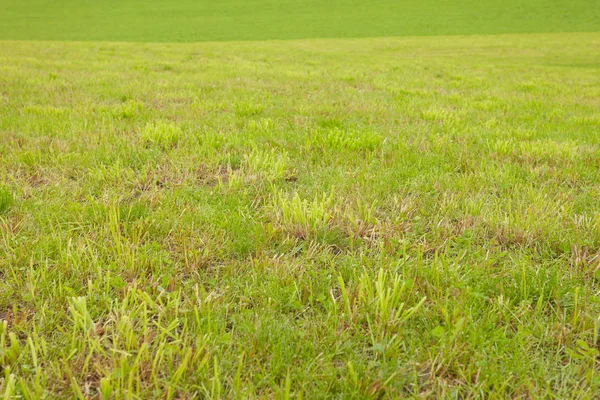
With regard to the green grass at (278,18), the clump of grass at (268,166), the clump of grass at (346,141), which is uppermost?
the green grass at (278,18)

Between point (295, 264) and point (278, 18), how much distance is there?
5872 centimetres

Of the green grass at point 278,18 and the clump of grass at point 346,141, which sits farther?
the green grass at point 278,18

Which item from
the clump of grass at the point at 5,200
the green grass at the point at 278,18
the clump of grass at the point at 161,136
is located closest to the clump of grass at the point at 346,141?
the clump of grass at the point at 161,136

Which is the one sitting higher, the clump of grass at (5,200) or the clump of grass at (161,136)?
the clump of grass at (161,136)

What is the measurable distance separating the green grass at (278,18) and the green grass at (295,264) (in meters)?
43.4

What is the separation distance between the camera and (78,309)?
6.27ft

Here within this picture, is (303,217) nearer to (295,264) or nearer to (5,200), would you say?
(295,264)

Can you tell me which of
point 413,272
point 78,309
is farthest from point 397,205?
point 78,309

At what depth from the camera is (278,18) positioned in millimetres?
55219

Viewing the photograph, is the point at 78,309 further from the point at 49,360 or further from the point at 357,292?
the point at 357,292

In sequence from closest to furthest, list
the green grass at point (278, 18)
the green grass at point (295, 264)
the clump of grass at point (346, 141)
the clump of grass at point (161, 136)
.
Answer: the green grass at point (295, 264) < the clump of grass at point (346, 141) < the clump of grass at point (161, 136) < the green grass at point (278, 18)

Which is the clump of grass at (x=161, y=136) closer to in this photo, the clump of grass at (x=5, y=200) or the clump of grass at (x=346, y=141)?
the clump of grass at (x=346, y=141)

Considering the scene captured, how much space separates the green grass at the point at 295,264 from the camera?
5.27ft

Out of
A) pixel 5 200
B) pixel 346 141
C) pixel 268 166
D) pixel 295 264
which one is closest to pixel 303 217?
pixel 295 264
